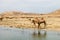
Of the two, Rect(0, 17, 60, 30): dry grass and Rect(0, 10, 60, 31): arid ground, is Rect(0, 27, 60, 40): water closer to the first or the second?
Rect(0, 10, 60, 31): arid ground

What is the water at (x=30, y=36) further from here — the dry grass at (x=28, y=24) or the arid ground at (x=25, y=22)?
the dry grass at (x=28, y=24)

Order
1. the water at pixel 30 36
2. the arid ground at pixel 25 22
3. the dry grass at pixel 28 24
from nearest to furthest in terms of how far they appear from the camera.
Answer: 1. the water at pixel 30 36
2. the dry grass at pixel 28 24
3. the arid ground at pixel 25 22

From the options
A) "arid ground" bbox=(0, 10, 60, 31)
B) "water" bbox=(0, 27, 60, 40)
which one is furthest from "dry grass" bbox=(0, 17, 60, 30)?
"water" bbox=(0, 27, 60, 40)

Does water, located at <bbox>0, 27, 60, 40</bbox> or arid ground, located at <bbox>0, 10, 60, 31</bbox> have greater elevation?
water, located at <bbox>0, 27, 60, 40</bbox>

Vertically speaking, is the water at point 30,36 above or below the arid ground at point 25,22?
above

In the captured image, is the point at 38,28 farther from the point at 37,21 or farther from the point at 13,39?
the point at 13,39

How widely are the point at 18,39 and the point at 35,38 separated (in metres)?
1.73

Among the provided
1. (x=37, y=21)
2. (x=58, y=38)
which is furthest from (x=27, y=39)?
(x=37, y=21)

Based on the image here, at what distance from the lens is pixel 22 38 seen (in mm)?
20922

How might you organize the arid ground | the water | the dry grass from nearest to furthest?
1. the water
2. the dry grass
3. the arid ground

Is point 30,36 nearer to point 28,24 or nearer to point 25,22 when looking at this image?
point 28,24

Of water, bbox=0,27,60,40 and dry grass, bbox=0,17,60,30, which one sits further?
dry grass, bbox=0,17,60,30

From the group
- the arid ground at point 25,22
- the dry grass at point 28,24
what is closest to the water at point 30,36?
the arid ground at point 25,22

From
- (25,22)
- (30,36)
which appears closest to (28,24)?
(25,22)
